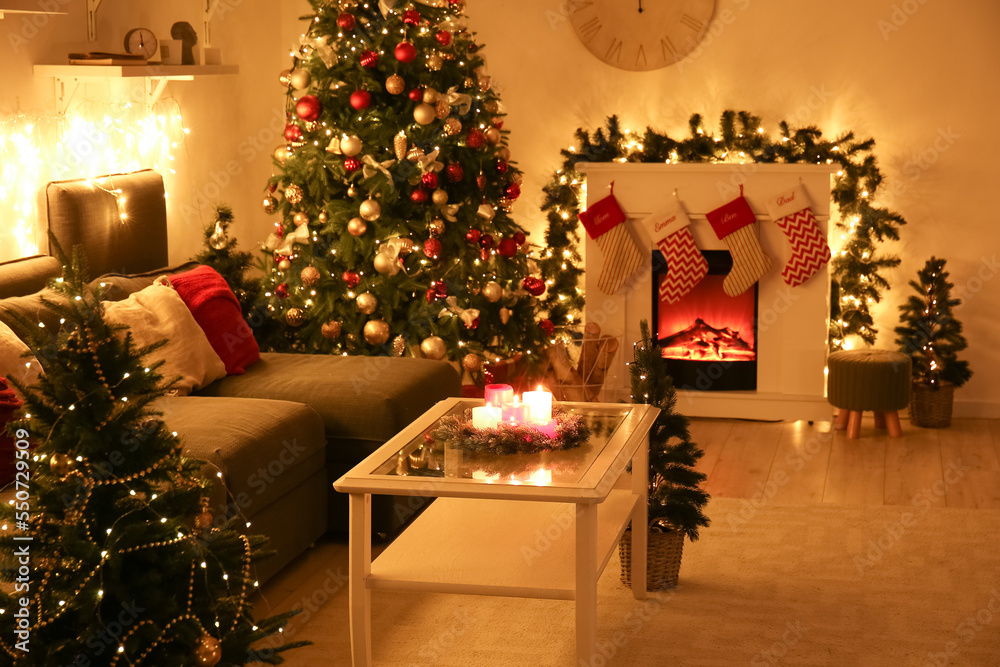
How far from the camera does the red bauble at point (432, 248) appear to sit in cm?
453

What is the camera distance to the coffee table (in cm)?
259

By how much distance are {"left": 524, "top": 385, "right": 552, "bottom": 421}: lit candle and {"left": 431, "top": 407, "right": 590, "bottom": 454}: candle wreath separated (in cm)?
5

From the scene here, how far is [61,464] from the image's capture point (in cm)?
200

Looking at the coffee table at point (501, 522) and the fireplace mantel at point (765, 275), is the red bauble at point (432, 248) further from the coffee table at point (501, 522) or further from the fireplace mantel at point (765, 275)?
the coffee table at point (501, 522)

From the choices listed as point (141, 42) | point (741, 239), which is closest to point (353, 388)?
point (141, 42)

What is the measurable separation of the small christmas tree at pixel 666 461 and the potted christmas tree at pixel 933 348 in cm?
217

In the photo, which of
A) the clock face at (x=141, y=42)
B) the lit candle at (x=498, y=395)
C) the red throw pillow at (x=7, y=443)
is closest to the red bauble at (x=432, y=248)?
the clock face at (x=141, y=42)

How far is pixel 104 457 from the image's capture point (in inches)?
80.6

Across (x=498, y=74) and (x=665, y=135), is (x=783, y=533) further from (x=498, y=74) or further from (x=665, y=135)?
(x=498, y=74)

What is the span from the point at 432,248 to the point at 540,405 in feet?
5.23

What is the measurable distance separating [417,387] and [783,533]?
1.28 meters

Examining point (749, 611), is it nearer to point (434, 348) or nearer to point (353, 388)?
point (353, 388)

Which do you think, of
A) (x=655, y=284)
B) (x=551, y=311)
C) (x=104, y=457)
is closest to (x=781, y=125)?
(x=655, y=284)

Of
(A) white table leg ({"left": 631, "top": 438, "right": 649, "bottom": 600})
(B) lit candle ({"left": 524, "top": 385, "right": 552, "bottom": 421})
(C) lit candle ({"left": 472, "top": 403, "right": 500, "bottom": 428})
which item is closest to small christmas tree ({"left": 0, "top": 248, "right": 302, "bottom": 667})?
(C) lit candle ({"left": 472, "top": 403, "right": 500, "bottom": 428})
